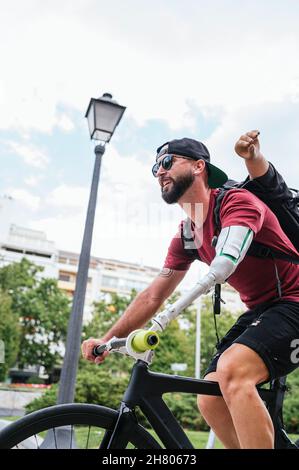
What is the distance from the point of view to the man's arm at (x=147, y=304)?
2551mm

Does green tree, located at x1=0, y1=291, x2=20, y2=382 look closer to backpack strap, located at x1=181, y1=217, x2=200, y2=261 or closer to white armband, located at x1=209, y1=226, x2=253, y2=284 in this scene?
backpack strap, located at x1=181, y1=217, x2=200, y2=261

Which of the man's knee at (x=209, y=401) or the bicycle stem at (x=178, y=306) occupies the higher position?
the bicycle stem at (x=178, y=306)

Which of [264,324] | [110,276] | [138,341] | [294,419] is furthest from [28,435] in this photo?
[110,276]

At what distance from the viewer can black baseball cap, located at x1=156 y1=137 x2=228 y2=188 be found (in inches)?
97.3

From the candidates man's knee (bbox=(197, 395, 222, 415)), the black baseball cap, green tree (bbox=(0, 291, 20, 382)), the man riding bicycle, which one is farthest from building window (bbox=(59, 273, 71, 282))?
man's knee (bbox=(197, 395, 222, 415))

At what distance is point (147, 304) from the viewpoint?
8.56 ft

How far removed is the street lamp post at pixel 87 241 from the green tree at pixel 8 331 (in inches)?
828

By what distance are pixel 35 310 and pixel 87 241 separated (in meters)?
25.1

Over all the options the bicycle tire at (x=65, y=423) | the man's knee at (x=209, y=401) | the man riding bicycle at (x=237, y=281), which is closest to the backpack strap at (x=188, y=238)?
the man riding bicycle at (x=237, y=281)

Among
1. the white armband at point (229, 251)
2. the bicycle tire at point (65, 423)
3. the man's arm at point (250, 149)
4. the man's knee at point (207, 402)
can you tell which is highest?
the man's arm at point (250, 149)

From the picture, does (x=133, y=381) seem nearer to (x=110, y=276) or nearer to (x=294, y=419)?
(x=294, y=419)

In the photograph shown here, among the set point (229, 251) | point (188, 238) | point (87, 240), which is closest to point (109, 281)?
point (87, 240)

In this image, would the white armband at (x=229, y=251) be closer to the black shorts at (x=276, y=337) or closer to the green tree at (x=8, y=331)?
the black shorts at (x=276, y=337)

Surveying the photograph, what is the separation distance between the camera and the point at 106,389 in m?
13.6
